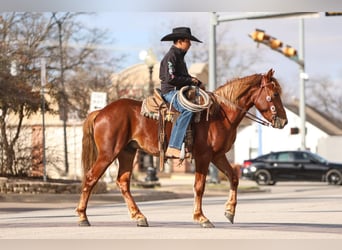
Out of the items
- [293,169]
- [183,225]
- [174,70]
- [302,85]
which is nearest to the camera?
[174,70]

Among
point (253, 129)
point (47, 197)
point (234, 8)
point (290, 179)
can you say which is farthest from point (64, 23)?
point (253, 129)

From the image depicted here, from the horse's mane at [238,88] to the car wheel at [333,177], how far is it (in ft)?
87.1

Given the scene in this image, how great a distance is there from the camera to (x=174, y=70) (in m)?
14.9

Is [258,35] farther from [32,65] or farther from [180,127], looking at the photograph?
[180,127]

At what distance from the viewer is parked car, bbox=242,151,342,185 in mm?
41469

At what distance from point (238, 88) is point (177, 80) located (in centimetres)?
110

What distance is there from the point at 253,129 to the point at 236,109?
61611 millimetres

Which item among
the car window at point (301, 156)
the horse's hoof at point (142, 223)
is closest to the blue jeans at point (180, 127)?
the horse's hoof at point (142, 223)

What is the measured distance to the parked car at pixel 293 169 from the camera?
41469mm

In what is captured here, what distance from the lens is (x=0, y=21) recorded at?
29812mm

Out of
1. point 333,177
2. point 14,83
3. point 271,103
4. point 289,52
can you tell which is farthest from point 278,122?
point 333,177

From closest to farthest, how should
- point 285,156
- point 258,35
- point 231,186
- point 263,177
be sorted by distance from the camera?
point 231,186
point 258,35
point 285,156
point 263,177

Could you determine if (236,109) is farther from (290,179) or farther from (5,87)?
(290,179)

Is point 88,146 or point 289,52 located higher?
point 289,52
